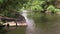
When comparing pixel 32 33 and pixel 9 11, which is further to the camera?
pixel 9 11

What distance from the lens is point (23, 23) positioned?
30.1 meters

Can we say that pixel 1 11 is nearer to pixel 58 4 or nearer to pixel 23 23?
pixel 23 23

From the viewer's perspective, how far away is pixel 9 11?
102 feet

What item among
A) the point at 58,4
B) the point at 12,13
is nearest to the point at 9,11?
the point at 12,13

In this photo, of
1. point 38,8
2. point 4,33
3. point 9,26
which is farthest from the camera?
point 38,8

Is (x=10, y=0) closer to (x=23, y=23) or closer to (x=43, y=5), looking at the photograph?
(x=23, y=23)

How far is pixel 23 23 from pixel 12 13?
3.14 meters

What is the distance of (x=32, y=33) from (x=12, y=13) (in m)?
8.17

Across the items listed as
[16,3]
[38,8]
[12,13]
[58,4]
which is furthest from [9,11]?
[58,4]

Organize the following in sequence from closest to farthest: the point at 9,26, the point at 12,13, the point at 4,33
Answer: the point at 4,33
the point at 9,26
the point at 12,13

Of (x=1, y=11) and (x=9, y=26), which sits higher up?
(x=1, y=11)

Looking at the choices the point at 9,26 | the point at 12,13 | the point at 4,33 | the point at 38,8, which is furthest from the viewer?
the point at 38,8

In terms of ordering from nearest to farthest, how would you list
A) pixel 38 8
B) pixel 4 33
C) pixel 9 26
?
pixel 4 33 < pixel 9 26 < pixel 38 8

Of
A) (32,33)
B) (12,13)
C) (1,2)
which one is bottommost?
(32,33)
